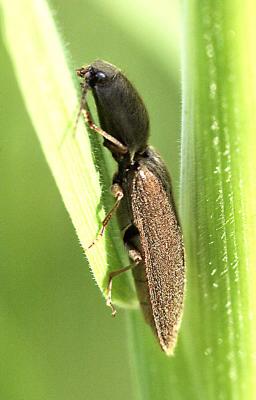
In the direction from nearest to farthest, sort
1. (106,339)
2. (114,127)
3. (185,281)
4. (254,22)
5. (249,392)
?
(254,22) < (249,392) < (185,281) < (106,339) < (114,127)

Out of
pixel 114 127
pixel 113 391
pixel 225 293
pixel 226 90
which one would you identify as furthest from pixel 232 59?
pixel 113 391

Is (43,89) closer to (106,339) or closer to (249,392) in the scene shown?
(249,392)

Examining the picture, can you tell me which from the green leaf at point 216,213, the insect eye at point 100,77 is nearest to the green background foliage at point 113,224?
the green leaf at point 216,213

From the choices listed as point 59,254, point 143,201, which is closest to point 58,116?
point 59,254

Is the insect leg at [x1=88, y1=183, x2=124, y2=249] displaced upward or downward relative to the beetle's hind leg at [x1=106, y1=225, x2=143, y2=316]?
upward

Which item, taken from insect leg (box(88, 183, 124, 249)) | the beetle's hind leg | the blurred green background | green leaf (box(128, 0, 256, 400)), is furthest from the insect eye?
green leaf (box(128, 0, 256, 400))

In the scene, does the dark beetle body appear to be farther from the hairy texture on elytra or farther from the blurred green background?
the blurred green background

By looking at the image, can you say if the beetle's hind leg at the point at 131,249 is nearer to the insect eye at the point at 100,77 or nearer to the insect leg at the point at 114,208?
the insect leg at the point at 114,208

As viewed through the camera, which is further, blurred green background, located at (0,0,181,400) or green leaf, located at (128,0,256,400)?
blurred green background, located at (0,0,181,400)
